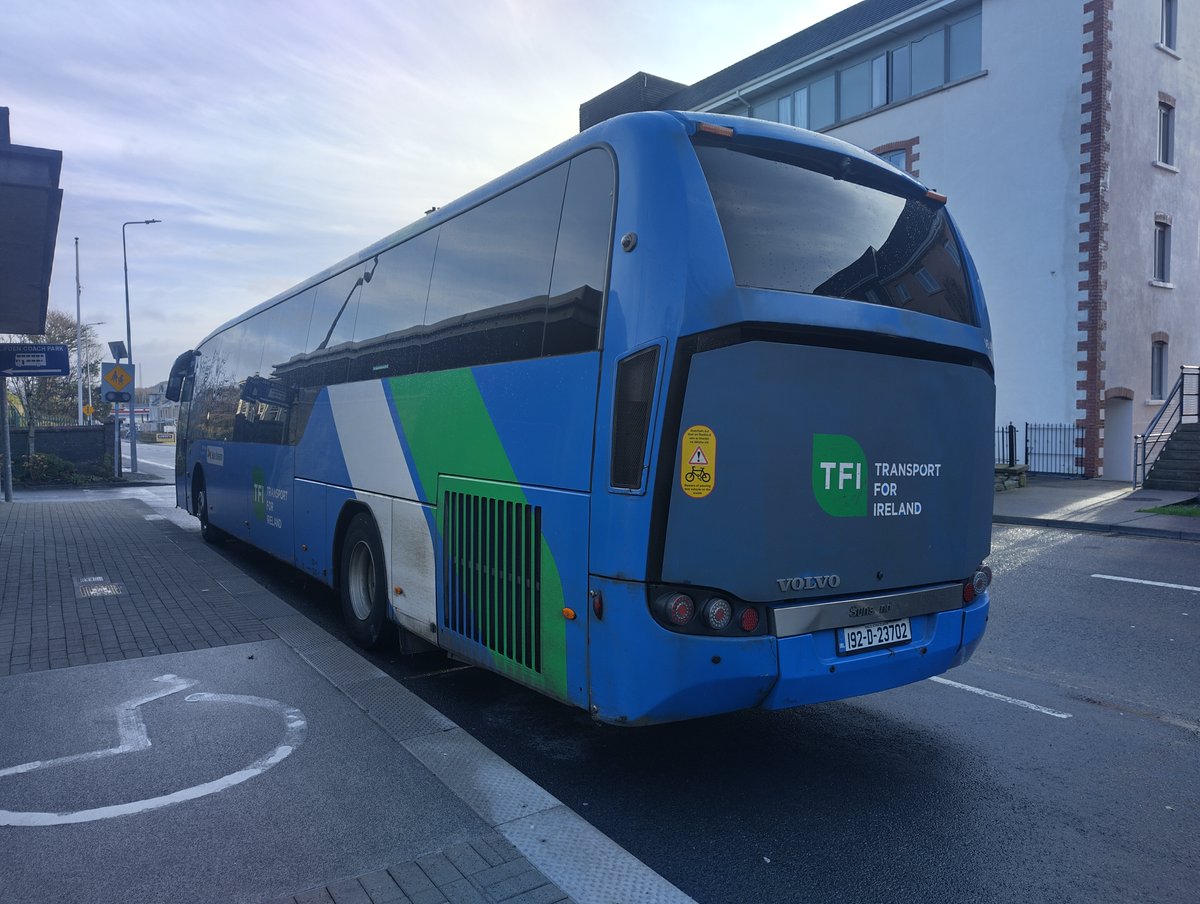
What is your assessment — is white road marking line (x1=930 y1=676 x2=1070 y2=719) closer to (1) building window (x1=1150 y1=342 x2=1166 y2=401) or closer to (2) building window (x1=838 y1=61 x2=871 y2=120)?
(1) building window (x1=1150 y1=342 x2=1166 y2=401)

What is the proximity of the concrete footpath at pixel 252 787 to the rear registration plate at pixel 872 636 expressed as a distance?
1413 mm

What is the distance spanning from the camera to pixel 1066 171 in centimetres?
2194

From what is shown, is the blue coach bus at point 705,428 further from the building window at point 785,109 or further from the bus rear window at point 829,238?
the building window at point 785,109

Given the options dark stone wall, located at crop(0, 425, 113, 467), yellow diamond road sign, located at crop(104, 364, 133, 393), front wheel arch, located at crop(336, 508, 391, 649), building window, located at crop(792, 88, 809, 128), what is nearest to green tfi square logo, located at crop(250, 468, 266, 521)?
front wheel arch, located at crop(336, 508, 391, 649)

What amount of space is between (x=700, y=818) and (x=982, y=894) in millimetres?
1184

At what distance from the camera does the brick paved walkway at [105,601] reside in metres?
6.94

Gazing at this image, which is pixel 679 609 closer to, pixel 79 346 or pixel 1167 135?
pixel 1167 135

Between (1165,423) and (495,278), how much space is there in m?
22.3

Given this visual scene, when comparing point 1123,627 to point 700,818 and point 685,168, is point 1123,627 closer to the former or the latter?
point 700,818

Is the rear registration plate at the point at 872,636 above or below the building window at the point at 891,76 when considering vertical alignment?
below

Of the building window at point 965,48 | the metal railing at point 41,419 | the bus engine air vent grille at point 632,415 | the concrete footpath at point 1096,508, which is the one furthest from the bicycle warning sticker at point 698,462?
the metal railing at point 41,419

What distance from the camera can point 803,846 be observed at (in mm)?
3730

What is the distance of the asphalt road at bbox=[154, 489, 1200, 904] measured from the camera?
350cm

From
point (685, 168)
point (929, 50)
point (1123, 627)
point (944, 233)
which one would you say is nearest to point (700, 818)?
point (685, 168)
